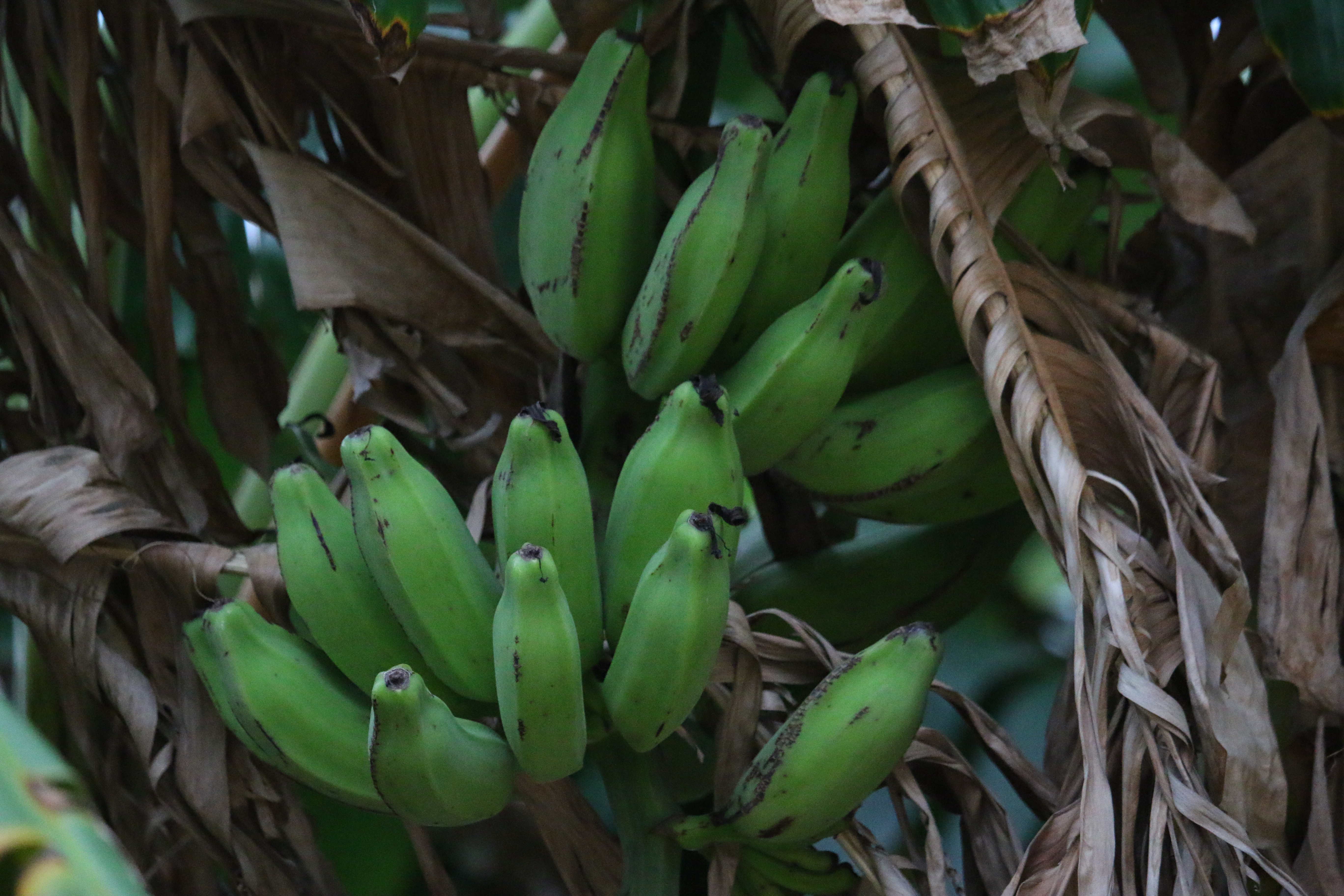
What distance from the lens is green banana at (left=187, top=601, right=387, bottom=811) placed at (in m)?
0.50

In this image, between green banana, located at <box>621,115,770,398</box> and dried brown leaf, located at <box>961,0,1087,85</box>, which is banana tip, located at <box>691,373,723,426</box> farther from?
dried brown leaf, located at <box>961,0,1087,85</box>

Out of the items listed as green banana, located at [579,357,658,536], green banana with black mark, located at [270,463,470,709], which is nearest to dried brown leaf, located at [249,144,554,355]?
green banana, located at [579,357,658,536]

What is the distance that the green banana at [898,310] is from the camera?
2.12 feet

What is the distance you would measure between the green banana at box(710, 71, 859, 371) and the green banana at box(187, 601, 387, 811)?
272 millimetres

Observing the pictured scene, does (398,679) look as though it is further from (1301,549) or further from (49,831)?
(1301,549)

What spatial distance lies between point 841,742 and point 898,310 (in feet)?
0.87

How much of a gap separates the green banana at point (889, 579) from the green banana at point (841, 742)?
8.1 inches

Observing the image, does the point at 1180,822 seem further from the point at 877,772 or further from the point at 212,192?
the point at 212,192

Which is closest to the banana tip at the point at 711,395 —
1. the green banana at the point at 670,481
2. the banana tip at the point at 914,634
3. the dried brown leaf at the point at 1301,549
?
the green banana at the point at 670,481

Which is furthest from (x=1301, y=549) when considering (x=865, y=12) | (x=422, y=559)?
(x=422, y=559)

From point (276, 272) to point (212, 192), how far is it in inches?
16.1

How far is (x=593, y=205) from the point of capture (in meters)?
0.60

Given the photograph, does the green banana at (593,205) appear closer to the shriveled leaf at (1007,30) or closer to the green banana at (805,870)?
the shriveled leaf at (1007,30)

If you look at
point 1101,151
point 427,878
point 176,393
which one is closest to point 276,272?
point 176,393
